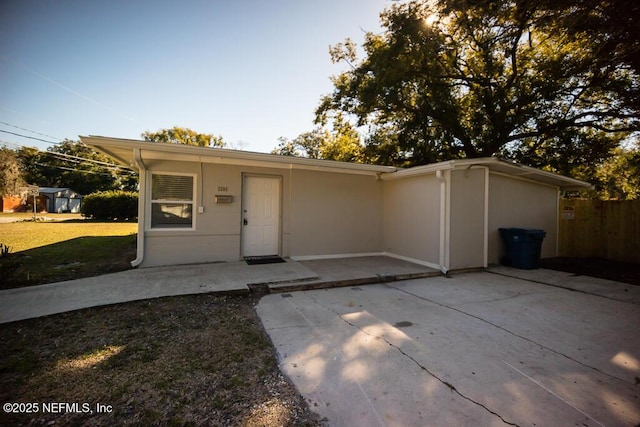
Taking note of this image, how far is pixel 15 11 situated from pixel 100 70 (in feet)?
14.0

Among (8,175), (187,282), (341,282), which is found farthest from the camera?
(8,175)

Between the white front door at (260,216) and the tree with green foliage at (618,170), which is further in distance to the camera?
the tree with green foliage at (618,170)

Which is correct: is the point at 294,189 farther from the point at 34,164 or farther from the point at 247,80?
the point at 34,164

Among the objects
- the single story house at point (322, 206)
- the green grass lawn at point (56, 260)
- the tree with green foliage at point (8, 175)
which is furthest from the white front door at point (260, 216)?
the tree with green foliage at point (8, 175)

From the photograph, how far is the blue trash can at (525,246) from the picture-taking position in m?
6.57

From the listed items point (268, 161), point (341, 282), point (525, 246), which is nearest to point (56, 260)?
point (268, 161)

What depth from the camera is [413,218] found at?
7.01m

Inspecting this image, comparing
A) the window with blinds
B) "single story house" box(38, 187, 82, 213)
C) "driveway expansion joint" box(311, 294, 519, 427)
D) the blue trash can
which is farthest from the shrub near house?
the blue trash can

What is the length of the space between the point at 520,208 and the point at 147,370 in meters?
8.92

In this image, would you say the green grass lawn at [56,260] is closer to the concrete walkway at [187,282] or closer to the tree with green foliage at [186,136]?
the concrete walkway at [187,282]

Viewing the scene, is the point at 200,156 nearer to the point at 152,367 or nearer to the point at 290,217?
the point at 290,217

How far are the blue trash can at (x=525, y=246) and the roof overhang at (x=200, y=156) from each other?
344 centimetres

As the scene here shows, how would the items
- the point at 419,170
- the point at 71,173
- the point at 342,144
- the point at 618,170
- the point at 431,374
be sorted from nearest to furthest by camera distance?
the point at 431,374 < the point at 419,170 < the point at 618,170 < the point at 342,144 < the point at 71,173

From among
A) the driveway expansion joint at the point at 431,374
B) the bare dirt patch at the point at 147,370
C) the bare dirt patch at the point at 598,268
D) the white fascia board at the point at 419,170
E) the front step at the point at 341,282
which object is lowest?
the bare dirt patch at the point at 147,370
